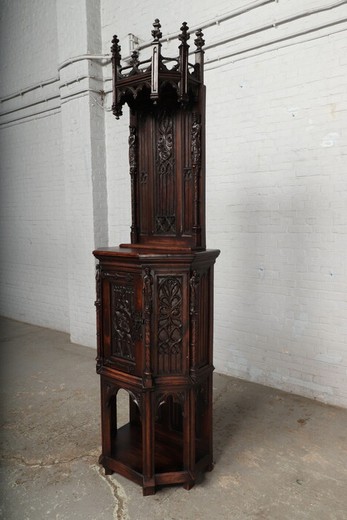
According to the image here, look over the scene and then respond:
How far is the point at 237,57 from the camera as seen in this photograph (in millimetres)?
3775

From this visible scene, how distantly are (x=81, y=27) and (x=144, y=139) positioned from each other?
2.97m

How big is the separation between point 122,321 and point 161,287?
0.36 metres

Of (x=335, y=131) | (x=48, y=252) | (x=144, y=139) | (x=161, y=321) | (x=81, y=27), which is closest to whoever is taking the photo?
(x=161, y=321)

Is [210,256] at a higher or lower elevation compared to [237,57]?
lower

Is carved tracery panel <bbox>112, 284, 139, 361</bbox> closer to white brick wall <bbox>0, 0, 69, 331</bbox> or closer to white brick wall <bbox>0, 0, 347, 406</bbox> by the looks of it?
white brick wall <bbox>0, 0, 347, 406</bbox>

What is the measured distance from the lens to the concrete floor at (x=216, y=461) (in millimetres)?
2235

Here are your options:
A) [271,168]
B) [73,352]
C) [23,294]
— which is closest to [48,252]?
[23,294]

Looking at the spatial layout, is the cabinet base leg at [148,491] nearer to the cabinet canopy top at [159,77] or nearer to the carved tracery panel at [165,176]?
the carved tracery panel at [165,176]

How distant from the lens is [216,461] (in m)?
2.69

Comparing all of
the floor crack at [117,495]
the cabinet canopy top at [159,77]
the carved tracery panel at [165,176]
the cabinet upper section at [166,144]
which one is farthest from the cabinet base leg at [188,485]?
the cabinet canopy top at [159,77]

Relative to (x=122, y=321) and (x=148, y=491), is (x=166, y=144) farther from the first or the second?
(x=148, y=491)

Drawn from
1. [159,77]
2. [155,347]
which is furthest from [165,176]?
[155,347]

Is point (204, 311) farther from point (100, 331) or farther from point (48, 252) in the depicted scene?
point (48, 252)

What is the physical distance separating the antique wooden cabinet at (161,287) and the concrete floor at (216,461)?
17 centimetres
